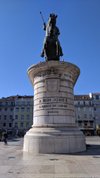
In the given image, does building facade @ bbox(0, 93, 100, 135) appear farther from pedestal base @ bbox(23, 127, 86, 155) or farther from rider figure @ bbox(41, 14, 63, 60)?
pedestal base @ bbox(23, 127, 86, 155)

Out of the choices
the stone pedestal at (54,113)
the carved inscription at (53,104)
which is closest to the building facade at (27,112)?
the stone pedestal at (54,113)

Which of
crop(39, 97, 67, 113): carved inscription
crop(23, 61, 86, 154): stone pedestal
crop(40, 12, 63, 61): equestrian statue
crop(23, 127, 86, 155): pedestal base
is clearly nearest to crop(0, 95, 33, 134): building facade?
crop(40, 12, 63, 61): equestrian statue

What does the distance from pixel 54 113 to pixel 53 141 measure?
2251 millimetres

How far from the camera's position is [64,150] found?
49.3 ft

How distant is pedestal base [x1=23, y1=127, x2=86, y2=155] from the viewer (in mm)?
15008

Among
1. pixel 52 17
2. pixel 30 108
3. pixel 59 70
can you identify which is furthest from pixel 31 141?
pixel 30 108

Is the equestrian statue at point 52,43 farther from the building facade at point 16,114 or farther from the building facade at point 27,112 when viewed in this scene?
the building facade at point 16,114

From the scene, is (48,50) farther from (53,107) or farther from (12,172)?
(12,172)

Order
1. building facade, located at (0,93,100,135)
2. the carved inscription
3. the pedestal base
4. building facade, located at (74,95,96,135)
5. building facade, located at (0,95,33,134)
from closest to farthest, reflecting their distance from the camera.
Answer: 1. the pedestal base
2. the carved inscription
3. building facade, located at (74,95,96,135)
4. building facade, located at (0,93,100,135)
5. building facade, located at (0,95,33,134)

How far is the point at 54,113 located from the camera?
1644 cm

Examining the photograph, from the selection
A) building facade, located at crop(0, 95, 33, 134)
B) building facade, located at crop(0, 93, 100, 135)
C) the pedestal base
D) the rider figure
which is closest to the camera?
the pedestal base

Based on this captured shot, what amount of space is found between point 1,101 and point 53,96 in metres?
88.0

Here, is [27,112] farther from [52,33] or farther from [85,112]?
[52,33]

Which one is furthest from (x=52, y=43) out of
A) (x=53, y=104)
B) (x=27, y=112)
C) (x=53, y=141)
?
(x=27, y=112)
